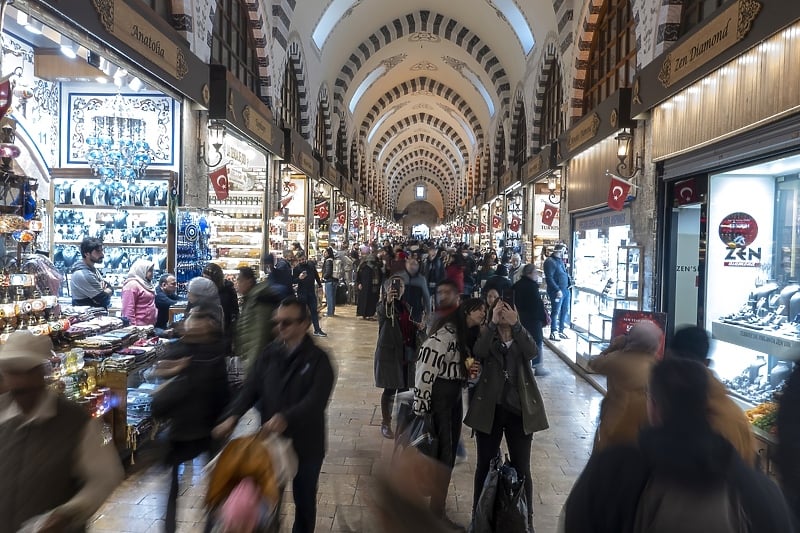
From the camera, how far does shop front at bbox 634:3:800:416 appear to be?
467 centimetres

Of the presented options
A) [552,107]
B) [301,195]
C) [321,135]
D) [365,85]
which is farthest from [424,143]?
[552,107]

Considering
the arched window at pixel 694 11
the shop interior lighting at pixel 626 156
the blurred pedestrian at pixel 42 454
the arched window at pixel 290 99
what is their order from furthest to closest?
the arched window at pixel 290 99, the shop interior lighting at pixel 626 156, the arched window at pixel 694 11, the blurred pedestrian at pixel 42 454

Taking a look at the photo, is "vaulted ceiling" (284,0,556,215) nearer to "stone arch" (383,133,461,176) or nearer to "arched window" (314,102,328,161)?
"arched window" (314,102,328,161)

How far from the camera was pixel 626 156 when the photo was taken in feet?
25.9

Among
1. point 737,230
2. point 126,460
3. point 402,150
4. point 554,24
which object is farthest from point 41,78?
point 402,150

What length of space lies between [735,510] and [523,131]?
A: 17337mm

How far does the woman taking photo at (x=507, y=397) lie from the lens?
313cm

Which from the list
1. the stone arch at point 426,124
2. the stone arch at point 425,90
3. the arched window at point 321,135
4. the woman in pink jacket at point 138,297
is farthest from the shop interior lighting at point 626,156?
the stone arch at point 426,124

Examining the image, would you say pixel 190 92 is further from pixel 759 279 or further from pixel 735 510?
pixel 735 510

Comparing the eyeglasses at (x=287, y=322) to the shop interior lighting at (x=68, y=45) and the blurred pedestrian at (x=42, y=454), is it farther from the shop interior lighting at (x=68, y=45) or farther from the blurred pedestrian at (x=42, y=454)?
the shop interior lighting at (x=68, y=45)

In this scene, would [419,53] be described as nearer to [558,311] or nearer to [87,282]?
[558,311]

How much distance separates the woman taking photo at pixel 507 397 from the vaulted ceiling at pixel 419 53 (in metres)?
10.1

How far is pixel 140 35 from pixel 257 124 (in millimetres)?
4047

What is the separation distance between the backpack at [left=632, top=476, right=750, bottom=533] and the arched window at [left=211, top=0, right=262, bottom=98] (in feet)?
28.4
